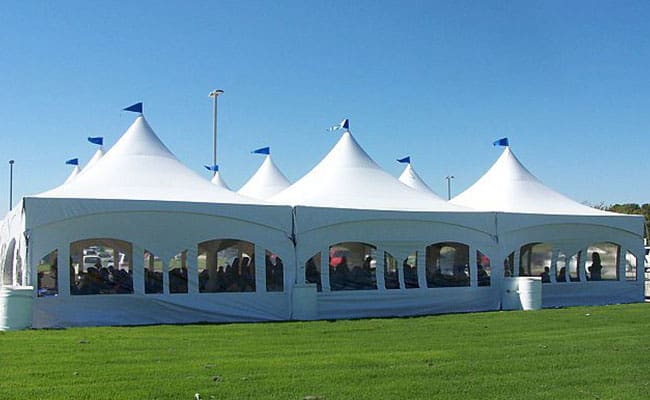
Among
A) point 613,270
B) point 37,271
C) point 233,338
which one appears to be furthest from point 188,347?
point 613,270

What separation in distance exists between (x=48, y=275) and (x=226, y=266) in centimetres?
361

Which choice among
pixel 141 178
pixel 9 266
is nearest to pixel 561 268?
pixel 141 178

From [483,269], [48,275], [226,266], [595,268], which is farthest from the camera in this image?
[595,268]

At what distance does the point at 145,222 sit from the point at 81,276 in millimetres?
1645

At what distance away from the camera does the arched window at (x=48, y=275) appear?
42.5ft

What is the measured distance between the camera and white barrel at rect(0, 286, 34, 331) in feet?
38.2

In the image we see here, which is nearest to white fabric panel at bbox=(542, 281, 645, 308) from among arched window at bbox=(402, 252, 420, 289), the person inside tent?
the person inside tent

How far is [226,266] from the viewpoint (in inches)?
627

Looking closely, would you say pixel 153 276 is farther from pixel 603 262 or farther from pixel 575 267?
pixel 603 262

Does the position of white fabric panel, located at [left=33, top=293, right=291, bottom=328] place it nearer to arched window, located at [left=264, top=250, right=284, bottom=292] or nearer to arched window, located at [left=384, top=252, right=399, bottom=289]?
arched window, located at [left=264, top=250, right=284, bottom=292]

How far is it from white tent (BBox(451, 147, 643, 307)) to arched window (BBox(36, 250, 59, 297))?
8.89 m

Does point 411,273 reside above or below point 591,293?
above

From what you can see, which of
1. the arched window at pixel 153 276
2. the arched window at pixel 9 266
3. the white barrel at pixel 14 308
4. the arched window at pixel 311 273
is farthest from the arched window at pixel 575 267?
the arched window at pixel 9 266

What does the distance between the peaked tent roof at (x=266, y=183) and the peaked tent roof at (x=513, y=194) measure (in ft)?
18.5
